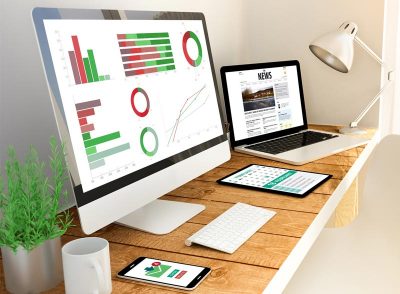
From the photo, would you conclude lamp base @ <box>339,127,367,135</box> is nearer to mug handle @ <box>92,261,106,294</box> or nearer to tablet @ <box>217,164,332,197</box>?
tablet @ <box>217,164,332,197</box>

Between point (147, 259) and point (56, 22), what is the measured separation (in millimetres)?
483

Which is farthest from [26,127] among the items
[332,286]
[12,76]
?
[332,286]

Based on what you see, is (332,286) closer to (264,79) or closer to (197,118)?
(197,118)

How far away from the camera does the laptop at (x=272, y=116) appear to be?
1812mm

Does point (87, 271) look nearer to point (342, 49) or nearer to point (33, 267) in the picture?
point (33, 267)

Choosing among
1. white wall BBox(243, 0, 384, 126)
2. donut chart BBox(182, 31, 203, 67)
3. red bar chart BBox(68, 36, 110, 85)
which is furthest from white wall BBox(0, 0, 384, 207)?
red bar chart BBox(68, 36, 110, 85)

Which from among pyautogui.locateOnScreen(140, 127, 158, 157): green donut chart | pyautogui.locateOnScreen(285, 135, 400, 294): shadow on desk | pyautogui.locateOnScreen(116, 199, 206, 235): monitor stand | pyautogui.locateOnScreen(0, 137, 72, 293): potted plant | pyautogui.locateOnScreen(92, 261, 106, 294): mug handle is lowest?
pyautogui.locateOnScreen(285, 135, 400, 294): shadow on desk

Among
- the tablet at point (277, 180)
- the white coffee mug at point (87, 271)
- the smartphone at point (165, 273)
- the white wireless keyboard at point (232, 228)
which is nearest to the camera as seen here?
the white coffee mug at point (87, 271)

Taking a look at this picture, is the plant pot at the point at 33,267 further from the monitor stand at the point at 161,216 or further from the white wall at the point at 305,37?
the white wall at the point at 305,37

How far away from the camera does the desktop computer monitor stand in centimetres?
89

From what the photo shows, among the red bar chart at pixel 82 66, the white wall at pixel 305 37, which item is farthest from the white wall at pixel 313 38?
the red bar chart at pixel 82 66

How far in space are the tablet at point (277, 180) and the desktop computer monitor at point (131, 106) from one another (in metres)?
0.14

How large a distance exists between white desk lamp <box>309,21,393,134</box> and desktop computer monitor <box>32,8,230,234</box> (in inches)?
28.7

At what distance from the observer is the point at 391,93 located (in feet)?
7.53
